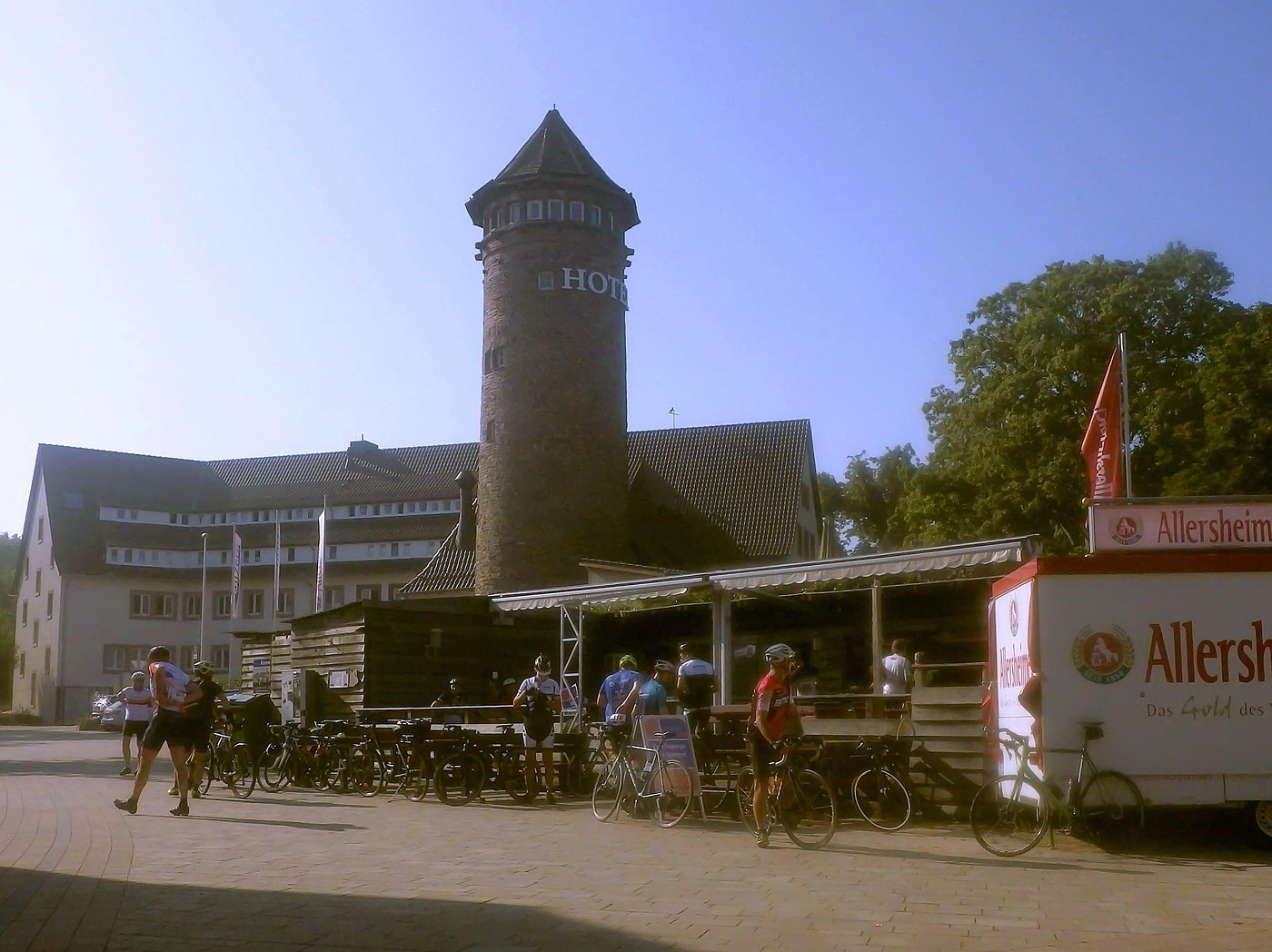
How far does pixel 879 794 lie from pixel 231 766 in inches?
337

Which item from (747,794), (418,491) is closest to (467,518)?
(418,491)

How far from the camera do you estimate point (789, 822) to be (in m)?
11.9

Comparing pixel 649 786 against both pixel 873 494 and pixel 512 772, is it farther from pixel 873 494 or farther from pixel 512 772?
pixel 873 494

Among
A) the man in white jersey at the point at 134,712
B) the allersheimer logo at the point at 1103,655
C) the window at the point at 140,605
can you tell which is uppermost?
the window at the point at 140,605

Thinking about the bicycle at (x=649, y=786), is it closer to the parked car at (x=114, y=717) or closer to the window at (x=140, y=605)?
the parked car at (x=114, y=717)

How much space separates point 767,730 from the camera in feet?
39.1

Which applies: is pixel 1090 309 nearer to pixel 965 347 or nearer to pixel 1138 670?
pixel 965 347

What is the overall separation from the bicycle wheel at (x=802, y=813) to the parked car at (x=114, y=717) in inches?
1485

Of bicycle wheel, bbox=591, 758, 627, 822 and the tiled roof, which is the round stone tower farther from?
bicycle wheel, bbox=591, 758, 627, 822

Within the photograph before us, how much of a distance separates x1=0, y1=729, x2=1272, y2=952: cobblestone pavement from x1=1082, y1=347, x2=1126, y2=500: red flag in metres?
7.16

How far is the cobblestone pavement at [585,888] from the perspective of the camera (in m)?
7.46

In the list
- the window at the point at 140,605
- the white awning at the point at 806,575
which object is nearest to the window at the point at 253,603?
the window at the point at 140,605

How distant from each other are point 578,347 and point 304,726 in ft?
67.2

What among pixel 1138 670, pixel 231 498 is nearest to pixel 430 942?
pixel 1138 670
